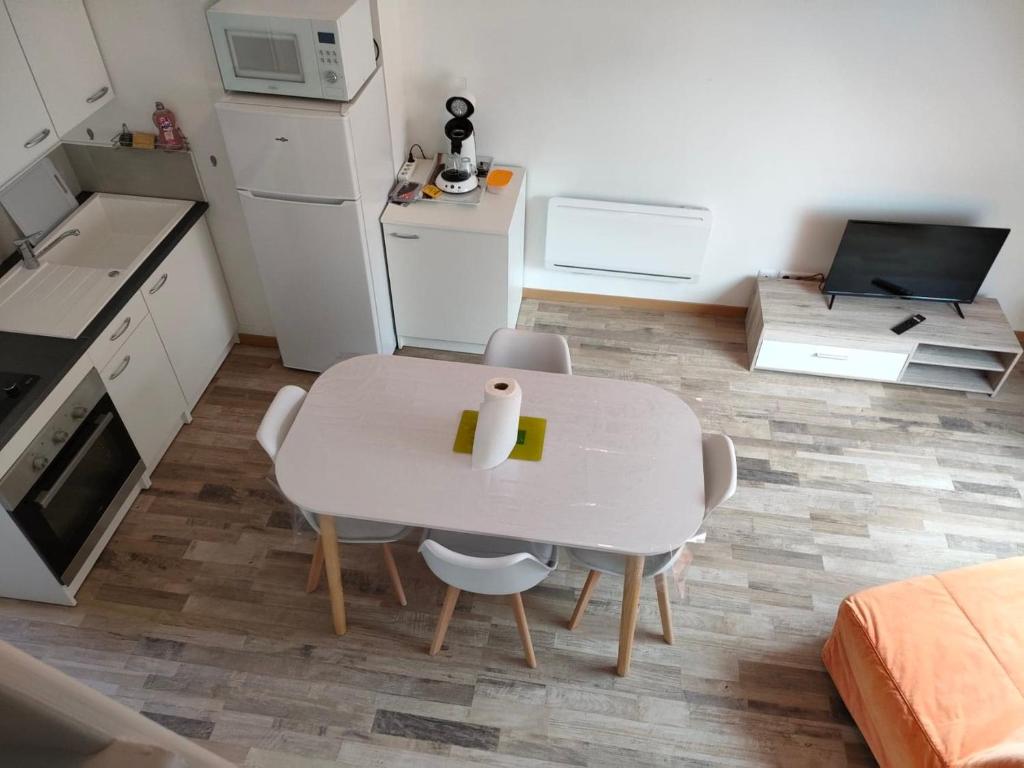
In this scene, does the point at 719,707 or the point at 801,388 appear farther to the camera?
the point at 801,388

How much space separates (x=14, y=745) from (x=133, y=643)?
2.75 metres

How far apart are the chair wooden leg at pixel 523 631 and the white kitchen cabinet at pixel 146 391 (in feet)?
6.02

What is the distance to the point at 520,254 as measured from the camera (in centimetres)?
418

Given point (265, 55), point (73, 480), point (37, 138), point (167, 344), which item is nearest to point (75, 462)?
point (73, 480)

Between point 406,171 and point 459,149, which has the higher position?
point 459,149

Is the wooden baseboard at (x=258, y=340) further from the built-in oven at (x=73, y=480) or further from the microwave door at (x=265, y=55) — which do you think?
the microwave door at (x=265, y=55)

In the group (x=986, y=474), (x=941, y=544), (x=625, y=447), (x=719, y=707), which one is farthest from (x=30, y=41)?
(x=986, y=474)

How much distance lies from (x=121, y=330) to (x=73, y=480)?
624mm

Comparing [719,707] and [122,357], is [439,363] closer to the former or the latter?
[122,357]

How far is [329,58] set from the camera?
2.91 m

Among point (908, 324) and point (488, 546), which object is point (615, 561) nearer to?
point (488, 546)

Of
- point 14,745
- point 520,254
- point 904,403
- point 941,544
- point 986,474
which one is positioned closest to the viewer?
point 14,745

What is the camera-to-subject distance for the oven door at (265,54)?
2.87 m

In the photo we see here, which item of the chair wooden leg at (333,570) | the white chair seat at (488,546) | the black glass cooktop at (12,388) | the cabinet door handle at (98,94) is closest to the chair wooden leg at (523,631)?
the white chair seat at (488,546)
